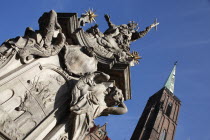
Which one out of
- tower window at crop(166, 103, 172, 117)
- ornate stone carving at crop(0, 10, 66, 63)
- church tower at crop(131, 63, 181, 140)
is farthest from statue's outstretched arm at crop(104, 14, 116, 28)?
tower window at crop(166, 103, 172, 117)

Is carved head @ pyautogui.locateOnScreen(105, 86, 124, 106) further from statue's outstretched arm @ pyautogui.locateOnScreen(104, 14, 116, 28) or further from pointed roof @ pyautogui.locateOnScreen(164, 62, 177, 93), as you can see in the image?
pointed roof @ pyautogui.locateOnScreen(164, 62, 177, 93)

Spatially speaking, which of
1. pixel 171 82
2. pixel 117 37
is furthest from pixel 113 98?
pixel 171 82

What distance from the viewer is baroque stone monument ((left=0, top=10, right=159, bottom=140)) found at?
395 cm

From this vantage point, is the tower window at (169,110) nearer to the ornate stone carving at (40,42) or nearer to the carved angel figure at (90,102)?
the carved angel figure at (90,102)

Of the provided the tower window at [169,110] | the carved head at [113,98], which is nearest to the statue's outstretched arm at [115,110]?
the carved head at [113,98]

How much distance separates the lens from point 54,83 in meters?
4.77

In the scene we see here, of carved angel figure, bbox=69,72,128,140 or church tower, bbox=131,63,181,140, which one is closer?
carved angel figure, bbox=69,72,128,140

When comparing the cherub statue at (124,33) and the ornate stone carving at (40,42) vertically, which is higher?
the cherub statue at (124,33)

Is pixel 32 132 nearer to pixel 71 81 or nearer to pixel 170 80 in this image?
pixel 71 81

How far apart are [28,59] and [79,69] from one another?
4.46 feet

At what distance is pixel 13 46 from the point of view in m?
4.05

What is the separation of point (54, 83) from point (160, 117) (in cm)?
4707

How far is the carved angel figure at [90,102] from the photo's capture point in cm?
449

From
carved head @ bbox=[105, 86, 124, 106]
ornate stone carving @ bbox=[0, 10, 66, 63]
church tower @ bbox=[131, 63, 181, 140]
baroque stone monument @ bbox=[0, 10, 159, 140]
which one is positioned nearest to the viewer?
baroque stone monument @ bbox=[0, 10, 159, 140]
